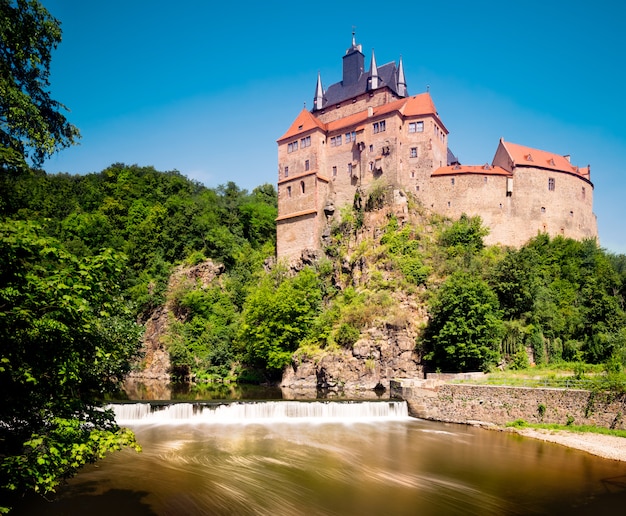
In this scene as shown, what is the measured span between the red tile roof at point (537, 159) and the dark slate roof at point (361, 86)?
1493 centimetres

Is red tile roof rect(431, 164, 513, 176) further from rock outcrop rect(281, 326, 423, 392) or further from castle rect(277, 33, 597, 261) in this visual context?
rock outcrop rect(281, 326, 423, 392)

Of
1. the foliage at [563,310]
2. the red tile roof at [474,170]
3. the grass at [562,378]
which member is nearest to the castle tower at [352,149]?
the red tile roof at [474,170]

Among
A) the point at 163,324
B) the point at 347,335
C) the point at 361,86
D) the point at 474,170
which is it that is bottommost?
the point at 347,335

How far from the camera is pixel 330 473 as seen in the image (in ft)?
59.7

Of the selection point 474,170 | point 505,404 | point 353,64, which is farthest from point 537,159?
point 505,404

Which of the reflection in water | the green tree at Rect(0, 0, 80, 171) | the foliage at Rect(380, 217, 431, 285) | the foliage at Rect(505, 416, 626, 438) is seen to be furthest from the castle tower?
the green tree at Rect(0, 0, 80, 171)

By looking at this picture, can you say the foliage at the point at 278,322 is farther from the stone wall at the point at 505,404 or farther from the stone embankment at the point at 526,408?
the stone wall at the point at 505,404

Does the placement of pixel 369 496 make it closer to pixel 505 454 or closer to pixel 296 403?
pixel 505 454

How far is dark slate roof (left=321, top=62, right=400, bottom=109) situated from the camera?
193 ft

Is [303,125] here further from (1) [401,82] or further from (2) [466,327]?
(2) [466,327]

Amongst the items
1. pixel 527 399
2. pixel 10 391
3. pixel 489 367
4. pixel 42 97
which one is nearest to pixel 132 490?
pixel 10 391

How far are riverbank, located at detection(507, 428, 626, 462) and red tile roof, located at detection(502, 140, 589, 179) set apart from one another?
34901 millimetres

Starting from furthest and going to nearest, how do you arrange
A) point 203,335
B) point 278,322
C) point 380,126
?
1. point 380,126
2. point 203,335
3. point 278,322

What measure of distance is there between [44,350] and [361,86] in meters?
55.9
